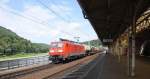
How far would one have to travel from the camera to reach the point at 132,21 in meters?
23.6

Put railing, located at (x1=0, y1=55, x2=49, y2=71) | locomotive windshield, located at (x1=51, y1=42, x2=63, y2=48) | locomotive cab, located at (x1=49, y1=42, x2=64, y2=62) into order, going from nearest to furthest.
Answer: railing, located at (x1=0, y1=55, x2=49, y2=71) < locomotive cab, located at (x1=49, y1=42, x2=64, y2=62) < locomotive windshield, located at (x1=51, y1=42, x2=63, y2=48)

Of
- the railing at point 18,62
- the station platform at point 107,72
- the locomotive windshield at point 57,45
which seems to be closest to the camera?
the station platform at point 107,72

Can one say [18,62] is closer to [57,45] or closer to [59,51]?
[59,51]

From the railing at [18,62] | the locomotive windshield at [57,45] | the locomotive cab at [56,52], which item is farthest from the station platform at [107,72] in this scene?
the locomotive windshield at [57,45]

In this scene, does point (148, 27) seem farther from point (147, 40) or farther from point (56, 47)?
point (147, 40)

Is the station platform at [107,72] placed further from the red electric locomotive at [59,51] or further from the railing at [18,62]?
the red electric locomotive at [59,51]

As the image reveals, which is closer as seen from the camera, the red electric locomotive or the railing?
the railing

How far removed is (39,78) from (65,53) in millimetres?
24397

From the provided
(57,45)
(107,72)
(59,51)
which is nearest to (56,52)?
(59,51)

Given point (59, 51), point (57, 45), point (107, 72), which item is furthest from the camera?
point (57, 45)

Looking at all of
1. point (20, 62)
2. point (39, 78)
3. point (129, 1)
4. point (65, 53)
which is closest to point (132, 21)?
point (129, 1)

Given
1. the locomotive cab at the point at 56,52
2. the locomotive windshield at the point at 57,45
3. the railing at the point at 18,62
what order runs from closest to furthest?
the railing at the point at 18,62
the locomotive cab at the point at 56,52
the locomotive windshield at the point at 57,45

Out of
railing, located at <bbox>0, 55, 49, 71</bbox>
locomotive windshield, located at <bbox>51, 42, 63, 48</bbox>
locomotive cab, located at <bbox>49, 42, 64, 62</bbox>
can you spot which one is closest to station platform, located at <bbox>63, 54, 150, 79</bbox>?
railing, located at <bbox>0, 55, 49, 71</bbox>

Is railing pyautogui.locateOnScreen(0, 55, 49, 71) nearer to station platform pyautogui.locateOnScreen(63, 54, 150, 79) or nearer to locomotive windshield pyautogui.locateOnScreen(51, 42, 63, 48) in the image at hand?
locomotive windshield pyautogui.locateOnScreen(51, 42, 63, 48)
